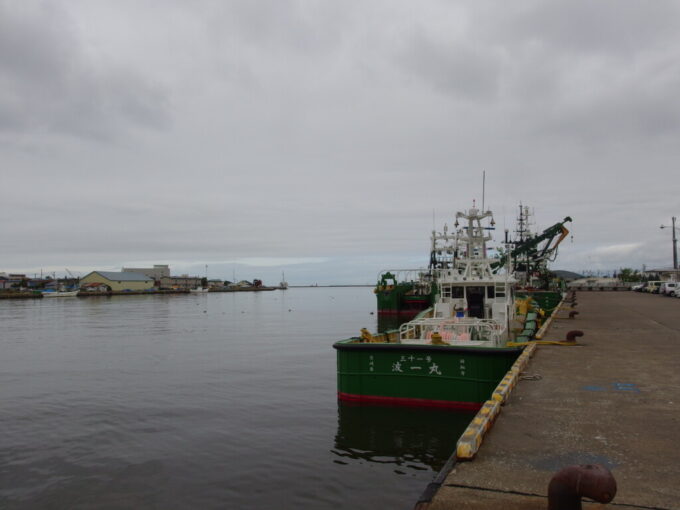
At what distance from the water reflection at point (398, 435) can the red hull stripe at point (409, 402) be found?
0.13m

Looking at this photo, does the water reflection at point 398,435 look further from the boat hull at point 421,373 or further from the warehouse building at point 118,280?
the warehouse building at point 118,280

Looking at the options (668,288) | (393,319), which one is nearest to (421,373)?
(393,319)

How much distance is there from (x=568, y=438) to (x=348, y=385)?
7.82 m

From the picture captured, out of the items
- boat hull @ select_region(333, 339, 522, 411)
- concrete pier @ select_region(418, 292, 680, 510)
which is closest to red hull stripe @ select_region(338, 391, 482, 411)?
boat hull @ select_region(333, 339, 522, 411)

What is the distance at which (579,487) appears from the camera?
4.27 meters

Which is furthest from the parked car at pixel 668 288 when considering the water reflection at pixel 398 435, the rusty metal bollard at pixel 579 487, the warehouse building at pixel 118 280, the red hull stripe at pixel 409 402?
the warehouse building at pixel 118 280

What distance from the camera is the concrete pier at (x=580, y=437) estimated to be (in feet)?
16.8

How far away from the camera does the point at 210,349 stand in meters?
30.4

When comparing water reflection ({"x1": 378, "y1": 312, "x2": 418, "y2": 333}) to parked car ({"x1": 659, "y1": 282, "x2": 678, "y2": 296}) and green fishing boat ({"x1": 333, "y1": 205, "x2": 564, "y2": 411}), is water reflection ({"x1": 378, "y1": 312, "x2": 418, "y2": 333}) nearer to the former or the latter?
parked car ({"x1": 659, "y1": 282, "x2": 678, "y2": 296})

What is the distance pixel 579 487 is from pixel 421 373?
9187mm

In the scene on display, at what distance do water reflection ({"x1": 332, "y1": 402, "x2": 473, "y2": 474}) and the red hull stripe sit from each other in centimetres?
13

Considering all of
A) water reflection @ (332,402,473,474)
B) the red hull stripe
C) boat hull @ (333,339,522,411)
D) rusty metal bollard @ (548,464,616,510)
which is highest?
rusty metal bollard @ (548,464,616,510)

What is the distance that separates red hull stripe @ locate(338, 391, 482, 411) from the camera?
12889 millimetres

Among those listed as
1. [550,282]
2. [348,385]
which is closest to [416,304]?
[550,282]
